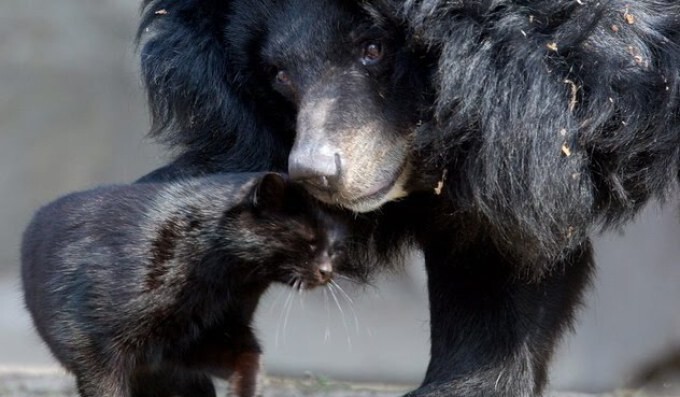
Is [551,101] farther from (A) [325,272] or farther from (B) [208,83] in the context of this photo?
(B) [208,83]

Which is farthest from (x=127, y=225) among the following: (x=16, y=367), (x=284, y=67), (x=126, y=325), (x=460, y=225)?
(x=16, y=367)

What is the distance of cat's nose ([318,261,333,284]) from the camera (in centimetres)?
389

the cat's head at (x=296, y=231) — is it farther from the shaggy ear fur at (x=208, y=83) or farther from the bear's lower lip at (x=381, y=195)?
the shaggy ear fur at (x=208, y=83)

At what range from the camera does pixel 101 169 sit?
7.04m

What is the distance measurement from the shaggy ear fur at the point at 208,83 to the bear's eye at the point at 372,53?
1.73 ft

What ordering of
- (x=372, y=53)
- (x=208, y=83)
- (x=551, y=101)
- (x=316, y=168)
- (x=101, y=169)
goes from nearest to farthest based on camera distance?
(x=316, y=168) → (x=551, y=101) → (x=372, y=53) → (x=208, y=83) → (x=101, y=169)

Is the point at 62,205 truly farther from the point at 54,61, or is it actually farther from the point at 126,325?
the point at 54,61

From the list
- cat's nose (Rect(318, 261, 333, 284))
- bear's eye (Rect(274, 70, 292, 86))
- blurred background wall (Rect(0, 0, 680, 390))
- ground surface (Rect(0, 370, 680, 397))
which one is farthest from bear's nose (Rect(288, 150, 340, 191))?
blurred background wall (Rect(0, 0, 680, 390))

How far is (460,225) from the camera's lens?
4.25 m

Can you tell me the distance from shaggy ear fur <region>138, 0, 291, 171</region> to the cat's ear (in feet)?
1.61

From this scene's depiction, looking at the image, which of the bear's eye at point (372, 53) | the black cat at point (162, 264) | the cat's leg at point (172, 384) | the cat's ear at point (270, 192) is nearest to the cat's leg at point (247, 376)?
the black cat at point (162, 264)

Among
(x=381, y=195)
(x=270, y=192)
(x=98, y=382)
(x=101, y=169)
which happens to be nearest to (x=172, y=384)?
(x=98, y=382)

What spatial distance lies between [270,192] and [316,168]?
223mm

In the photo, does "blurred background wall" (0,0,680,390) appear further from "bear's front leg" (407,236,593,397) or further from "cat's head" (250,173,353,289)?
"cat's head" (250,173,353,289)
